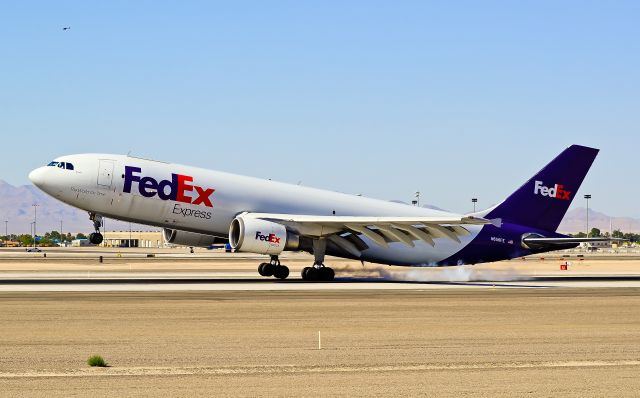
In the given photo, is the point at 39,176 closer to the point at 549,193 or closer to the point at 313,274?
the point at 313,274

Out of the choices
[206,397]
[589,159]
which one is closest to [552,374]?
[206,397]

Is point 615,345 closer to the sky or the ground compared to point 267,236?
closer to the ground

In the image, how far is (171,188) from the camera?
1828 inches

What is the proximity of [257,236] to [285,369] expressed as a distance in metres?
29.7

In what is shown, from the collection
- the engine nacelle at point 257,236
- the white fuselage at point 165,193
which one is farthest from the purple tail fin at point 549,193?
the engine nacelle at point 257,236

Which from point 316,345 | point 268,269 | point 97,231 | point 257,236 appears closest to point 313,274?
point 268,269

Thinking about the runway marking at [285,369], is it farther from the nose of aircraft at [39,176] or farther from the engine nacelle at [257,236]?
the nose of aircraft at [39,176]

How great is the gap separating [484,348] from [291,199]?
31.3m

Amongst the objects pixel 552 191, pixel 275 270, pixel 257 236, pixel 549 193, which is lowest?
pixel 275 270

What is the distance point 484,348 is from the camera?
1959 cm

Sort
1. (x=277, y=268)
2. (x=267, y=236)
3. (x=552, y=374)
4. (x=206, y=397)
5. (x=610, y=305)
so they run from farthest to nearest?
(x=277, y=268) < (x=267, y=236) < (x=610, y=305) < (x=552, y=374) < (x=206, y=397)

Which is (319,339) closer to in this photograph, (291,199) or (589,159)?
(291,199)

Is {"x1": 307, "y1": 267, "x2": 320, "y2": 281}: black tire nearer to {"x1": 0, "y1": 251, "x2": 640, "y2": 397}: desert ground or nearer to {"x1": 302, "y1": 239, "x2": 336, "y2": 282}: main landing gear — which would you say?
{"x1": 302, "y1": 239, "x2": 336, "y2": 282}: main landing gear

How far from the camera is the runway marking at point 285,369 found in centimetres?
1588
